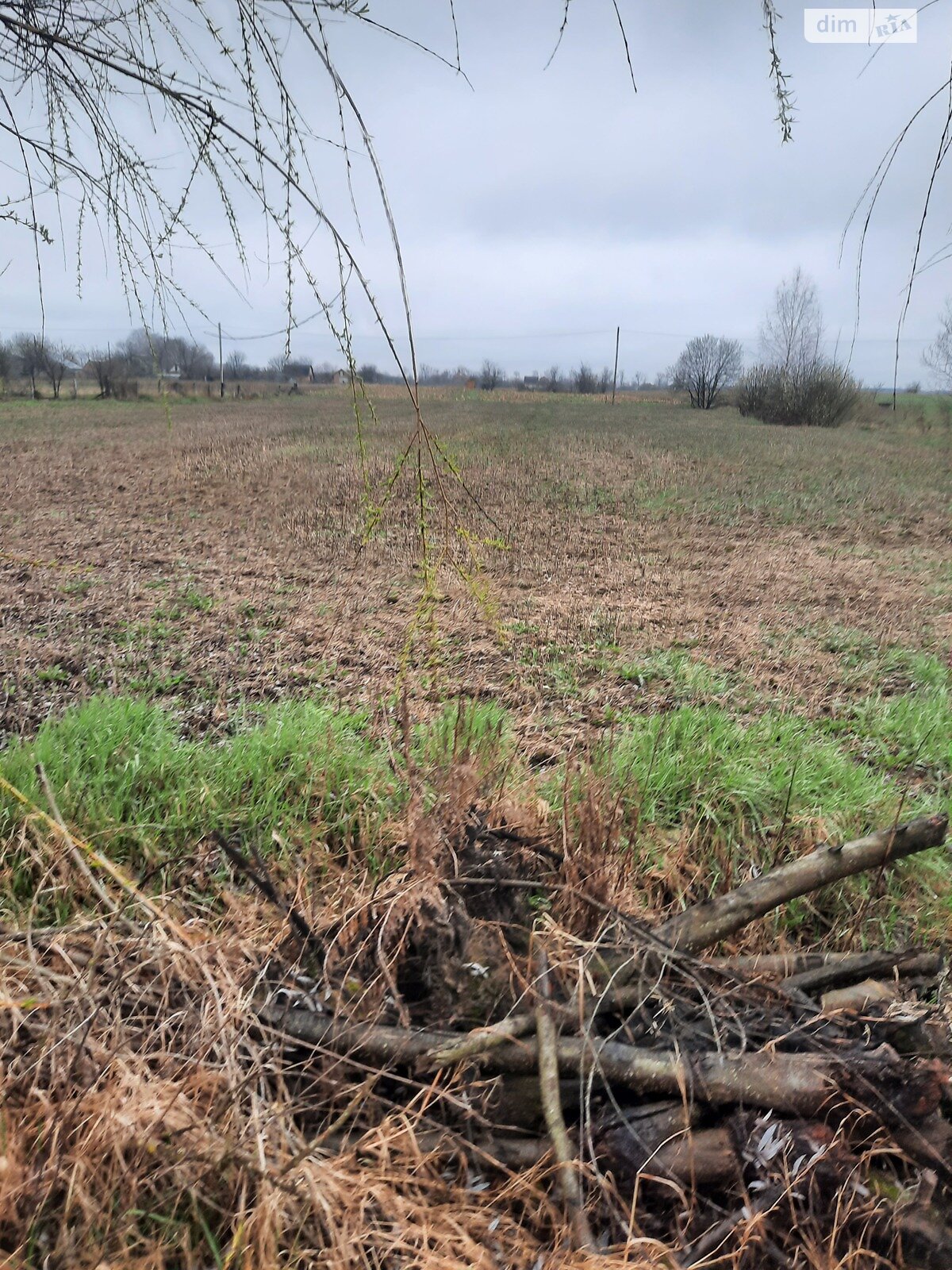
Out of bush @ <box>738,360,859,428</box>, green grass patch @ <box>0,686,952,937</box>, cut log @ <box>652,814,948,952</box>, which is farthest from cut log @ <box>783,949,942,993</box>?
bush @ <box>738,360,859,428</box>

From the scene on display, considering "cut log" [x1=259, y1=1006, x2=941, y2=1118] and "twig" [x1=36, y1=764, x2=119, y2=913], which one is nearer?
"cut log" [x1=259, y1=1006, x2=941, y2=1118]

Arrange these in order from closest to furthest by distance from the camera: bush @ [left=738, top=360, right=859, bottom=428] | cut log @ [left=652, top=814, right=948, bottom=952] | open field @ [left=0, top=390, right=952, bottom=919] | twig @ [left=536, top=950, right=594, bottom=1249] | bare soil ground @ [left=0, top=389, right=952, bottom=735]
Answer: twig @ [left=536, top=950, right=594, bottom=1249] → cut log @ [left=652, top=814, right=948, bottom=952] → open field @ [left=0, top=390, right=952, bottom=919] → bare soil ground @ [left=0, top=389, right=952, bottom=735] → bush @ [left=738, top=360, right=859, bottom=428]

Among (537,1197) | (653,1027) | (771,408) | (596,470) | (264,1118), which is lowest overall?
(537,1197)

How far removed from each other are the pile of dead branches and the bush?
19546 mm

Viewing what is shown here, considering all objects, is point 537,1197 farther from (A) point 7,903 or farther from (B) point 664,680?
(B) point 664,680

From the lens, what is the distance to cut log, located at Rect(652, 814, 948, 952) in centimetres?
201

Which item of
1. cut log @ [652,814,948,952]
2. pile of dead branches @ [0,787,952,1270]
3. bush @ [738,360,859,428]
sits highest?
bush @ [738,360,859,428]

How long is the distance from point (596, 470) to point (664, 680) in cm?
735

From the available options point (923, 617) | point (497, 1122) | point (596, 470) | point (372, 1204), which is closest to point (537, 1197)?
point (497, 1122)

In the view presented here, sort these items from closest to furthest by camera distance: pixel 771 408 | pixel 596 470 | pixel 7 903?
1. pixel 7 903
2. pixel 596 470
3. pixel 771 408

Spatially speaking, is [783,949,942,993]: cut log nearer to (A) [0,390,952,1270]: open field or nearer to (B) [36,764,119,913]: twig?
(A) [0,390,952,1270]: open field

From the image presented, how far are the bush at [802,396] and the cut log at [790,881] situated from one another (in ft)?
62.5

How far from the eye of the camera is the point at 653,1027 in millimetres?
1738

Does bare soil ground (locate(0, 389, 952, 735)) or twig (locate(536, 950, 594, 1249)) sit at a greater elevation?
bare soil ground (locate(0, 389, 952, 735))
